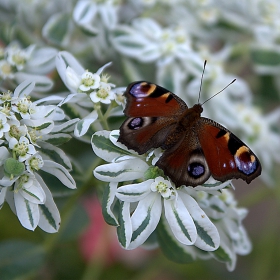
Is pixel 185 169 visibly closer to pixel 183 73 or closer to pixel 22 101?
pixel 22 101

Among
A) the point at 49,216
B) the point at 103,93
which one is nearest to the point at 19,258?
the point at 49,216

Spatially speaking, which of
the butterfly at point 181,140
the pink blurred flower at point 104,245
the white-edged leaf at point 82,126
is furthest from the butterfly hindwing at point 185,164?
the pink blurred flower at point 104,245

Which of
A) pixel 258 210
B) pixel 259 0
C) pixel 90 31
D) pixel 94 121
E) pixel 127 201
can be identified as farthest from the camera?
pixel 258 210

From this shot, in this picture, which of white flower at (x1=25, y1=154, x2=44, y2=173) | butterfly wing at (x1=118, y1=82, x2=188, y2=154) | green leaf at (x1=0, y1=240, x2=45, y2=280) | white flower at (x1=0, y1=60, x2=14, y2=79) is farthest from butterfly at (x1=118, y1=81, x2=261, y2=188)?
green leaf at (x1=0, y1=240, x2=45, y2=280)

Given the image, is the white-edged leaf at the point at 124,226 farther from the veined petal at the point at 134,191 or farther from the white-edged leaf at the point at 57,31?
the white-edged leaf at the point at 57,31

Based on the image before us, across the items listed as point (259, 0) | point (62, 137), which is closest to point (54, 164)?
point (62, 137)

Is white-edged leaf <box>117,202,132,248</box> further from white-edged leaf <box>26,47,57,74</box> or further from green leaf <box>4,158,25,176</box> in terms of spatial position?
white-edged leaf <box>26,47,57,74</box>
